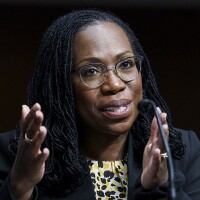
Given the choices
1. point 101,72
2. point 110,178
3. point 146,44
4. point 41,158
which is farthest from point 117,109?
point 146,44

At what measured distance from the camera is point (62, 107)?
1.95m

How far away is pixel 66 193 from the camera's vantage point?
1891mm

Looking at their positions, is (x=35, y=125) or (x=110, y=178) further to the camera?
(x=110, y=178)

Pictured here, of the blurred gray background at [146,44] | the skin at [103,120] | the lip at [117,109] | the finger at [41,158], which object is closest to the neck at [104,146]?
the skin at [103,120]

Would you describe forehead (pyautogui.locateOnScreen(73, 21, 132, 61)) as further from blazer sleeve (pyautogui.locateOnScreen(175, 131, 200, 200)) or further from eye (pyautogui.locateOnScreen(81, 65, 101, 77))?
blazer sleeve (pyautogui.locateOnScreen(175, 131, 200, 200))

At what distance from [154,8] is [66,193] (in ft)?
7.04

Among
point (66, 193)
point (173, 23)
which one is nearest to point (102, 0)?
point (173, 23)

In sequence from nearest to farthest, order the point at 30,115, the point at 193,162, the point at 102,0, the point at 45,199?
1. the point at 30,115
2. the point at 45,199
3. the point at 193,162
4. the point at 102,0

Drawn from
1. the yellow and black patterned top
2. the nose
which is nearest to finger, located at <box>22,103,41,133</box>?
the nose

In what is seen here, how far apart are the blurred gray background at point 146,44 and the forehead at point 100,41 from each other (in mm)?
1808

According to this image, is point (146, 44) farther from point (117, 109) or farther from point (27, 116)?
point (27, 116)

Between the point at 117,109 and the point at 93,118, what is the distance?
0.08 meters

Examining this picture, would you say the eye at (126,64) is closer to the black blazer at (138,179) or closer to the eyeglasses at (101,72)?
the eyeglasses at (101,72)

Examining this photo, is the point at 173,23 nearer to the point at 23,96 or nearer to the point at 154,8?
the point at 154,8
